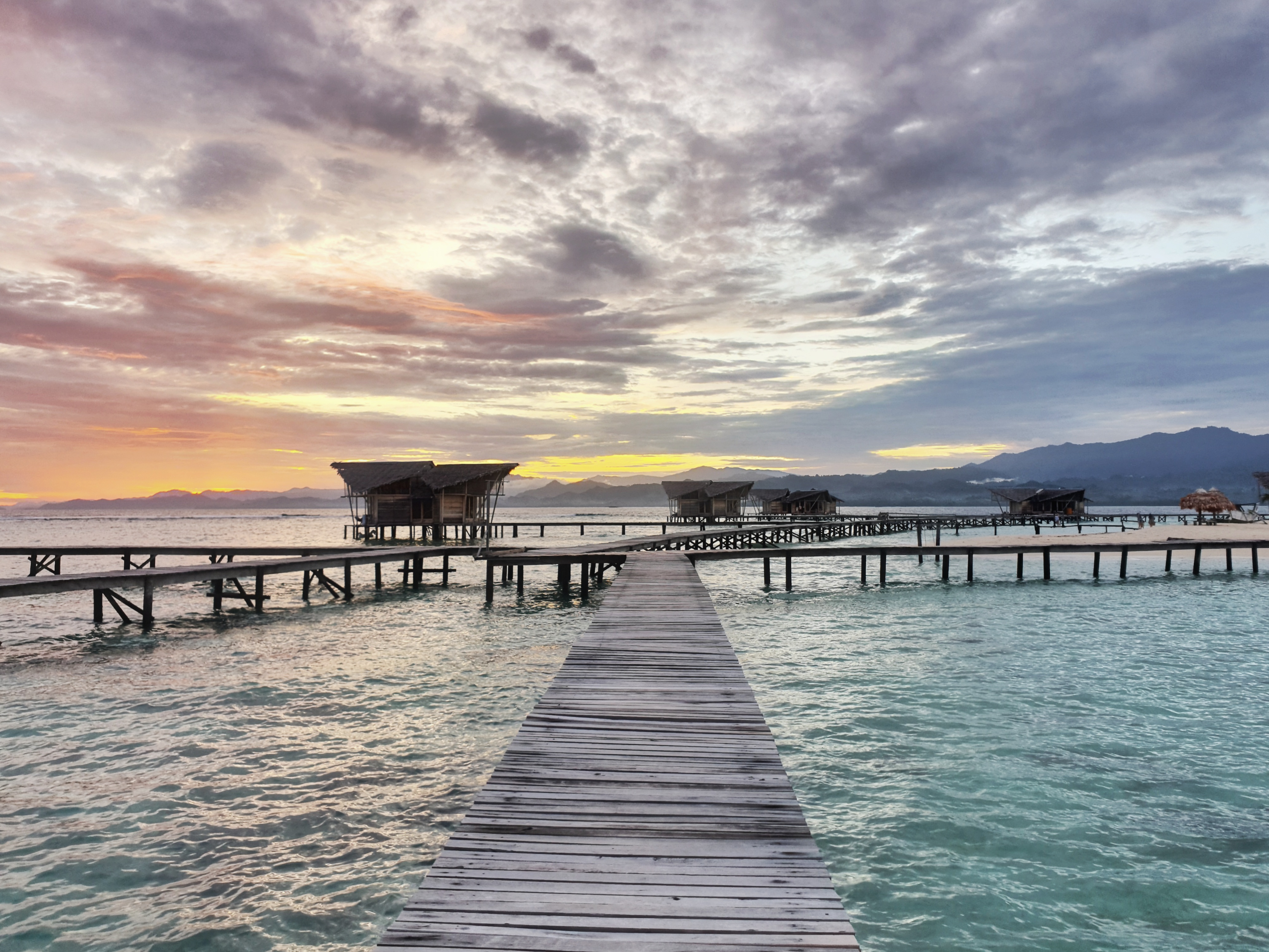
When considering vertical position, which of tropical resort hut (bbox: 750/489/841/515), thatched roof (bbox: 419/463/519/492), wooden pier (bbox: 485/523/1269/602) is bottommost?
wooden pier (bbox: 485/523/1269/602)

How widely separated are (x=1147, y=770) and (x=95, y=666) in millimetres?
17825

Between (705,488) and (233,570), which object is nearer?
(233,570)

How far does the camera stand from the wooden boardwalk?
297 cm

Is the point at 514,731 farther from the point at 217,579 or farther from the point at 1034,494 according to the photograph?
the point at 1034,494

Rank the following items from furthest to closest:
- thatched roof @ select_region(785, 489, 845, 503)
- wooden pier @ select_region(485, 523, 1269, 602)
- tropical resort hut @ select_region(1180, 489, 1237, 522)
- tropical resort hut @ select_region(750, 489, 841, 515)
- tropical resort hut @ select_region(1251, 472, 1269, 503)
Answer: tropical resort hut @ select_region(750, 489, 841, 515) → thatched roof @ select_region(785, 489, 845, 503) → tropical resort hut @ select_region(1180, 489, 1237, 522) → tropical resort hut @ select_region(1251, 472, 1269, 503) → wooden pier @ select_region(485, 523, 1269, 602)

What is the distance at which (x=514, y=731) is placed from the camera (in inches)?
363

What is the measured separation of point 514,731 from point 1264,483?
80278mm

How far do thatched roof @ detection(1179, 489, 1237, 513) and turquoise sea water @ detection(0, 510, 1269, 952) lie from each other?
60930mm

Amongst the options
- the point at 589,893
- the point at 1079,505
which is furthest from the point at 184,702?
the point at 1079,505

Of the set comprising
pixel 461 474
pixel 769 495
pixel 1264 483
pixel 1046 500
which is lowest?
pixel 1046 500

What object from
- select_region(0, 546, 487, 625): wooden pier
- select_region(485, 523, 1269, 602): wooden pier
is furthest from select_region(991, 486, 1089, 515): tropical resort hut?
select_region(0, 546, 487, 625): wooden pier

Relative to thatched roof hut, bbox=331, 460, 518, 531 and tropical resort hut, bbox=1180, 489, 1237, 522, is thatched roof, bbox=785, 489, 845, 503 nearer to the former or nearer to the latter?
tropical resort hut, bbox=1180, 489, 1237, 522

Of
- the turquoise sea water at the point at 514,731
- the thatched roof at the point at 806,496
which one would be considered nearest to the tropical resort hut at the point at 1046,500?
the thatched roof at the point at 806,496

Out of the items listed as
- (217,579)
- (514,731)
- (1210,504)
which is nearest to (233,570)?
(217,579)
